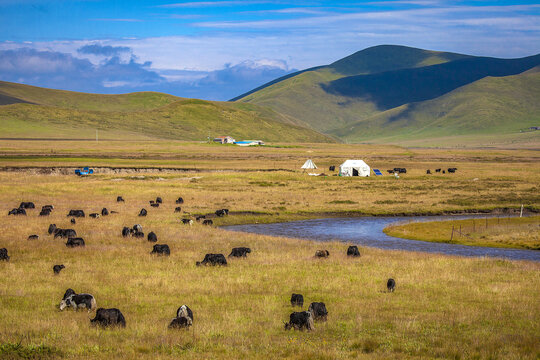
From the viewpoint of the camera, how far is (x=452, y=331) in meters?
15.2

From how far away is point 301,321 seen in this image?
1522 cm

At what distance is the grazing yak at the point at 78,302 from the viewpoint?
Answer: 16969 mm

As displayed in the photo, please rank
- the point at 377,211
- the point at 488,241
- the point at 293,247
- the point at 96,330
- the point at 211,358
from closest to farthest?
the point at 211,358 → the point at 96,330 → the point at 293,247 → the point at 488,241 → the point at 377,211

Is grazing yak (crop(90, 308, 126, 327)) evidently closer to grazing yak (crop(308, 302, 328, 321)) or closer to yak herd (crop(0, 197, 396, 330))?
yak herd (crop(0, 197, 396, 330))

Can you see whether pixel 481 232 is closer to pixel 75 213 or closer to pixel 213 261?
pixel 213 261

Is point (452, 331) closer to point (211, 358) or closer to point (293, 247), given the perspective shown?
point (211, 358)

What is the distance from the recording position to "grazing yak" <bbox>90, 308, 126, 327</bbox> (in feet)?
49.8

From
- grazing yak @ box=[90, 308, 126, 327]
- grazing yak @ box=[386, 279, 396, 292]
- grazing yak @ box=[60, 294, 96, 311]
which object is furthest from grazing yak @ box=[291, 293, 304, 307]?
grazing yak @ box=[60, 294, 96, 311]

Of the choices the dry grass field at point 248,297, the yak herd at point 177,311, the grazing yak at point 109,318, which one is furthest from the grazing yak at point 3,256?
the grazing yak at point 109,318

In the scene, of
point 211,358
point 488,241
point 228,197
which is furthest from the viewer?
point 228,197

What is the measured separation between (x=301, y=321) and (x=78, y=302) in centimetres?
669

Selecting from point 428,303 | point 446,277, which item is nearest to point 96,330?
point 428,303

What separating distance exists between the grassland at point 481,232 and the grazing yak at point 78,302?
25603 mm

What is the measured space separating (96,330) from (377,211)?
124 feet
